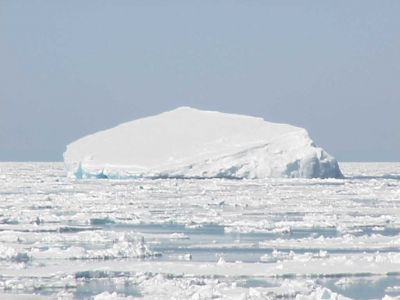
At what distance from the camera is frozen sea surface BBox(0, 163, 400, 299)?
43.1ft

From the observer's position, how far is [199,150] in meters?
45.2

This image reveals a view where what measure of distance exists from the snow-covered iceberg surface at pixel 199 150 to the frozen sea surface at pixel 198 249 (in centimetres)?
1293

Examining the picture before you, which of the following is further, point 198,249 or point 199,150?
point 199,150

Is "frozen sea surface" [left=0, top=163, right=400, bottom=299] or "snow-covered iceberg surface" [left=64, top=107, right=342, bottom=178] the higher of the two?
"snow-covered iceberg surface" [left=64, top=107, right=342, bottom=178]

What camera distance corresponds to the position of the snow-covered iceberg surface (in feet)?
145

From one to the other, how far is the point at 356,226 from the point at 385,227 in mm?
610

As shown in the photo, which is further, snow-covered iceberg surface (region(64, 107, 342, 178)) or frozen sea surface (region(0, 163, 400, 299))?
snow-covered iceberg surface (region(64, 107, 342, 178))

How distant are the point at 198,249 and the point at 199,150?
27471mm

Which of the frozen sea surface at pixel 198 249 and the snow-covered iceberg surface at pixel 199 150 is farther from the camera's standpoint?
the snow-covered iceberg surface at pixel 199 150

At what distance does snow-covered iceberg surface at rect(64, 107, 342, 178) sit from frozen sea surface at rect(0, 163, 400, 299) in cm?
1293

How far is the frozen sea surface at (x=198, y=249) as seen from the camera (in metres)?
13.1

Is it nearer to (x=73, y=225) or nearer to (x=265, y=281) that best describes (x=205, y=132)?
(x=73, y=225)

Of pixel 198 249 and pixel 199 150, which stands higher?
pixel 199 150

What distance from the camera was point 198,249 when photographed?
1773 centimetres
